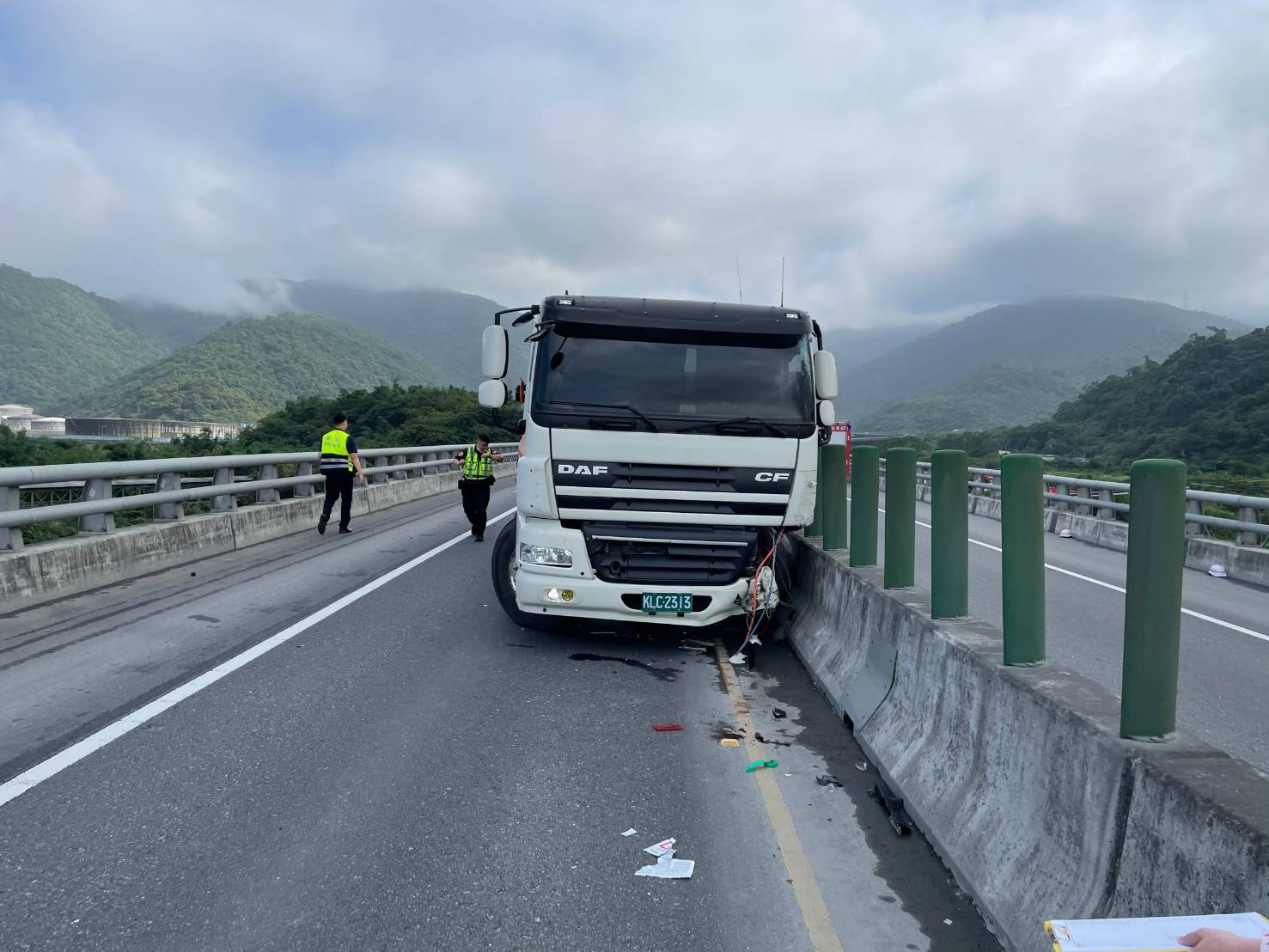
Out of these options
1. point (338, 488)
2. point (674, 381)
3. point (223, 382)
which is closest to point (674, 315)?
point (674, 381)

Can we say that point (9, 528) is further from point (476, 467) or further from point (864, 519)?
point (864, 519)

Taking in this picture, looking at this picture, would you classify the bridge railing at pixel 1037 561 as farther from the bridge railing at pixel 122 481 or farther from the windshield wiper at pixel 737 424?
the bridge railing at pixel 122 481

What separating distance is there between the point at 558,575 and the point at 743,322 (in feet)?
8.09

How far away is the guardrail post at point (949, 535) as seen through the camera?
15.5 feet

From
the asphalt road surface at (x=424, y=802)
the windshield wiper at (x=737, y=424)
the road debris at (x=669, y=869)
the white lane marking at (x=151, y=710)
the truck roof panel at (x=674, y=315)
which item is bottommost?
the road debris at (x=669, y=869)

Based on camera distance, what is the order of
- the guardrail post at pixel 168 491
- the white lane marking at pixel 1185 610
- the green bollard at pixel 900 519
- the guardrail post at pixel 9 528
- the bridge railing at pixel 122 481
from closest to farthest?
the green bollard at pixel 900 519 < the guardrail post at pixel 9 528 < the bridge railing at pixel 122 481 < the white lane marking at pixel 1185 610 < the guardrail post at pixel 168 491

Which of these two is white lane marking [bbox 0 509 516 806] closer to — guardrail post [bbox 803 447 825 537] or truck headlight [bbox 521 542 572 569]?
truck headlight [bbox 521 542 572 569]

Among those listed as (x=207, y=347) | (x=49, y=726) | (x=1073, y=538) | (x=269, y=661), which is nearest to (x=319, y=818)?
(x=49, y=726)

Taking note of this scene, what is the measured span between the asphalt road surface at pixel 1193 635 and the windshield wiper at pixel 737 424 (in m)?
2.94

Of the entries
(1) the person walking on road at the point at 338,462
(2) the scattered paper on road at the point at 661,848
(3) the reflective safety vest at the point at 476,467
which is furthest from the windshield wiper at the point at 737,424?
(1) the person walking on road at the point at 338,462

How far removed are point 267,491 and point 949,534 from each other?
1297 centimetres

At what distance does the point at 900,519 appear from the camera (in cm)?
596

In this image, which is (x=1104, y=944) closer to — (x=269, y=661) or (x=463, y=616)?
(x=269, y=661)

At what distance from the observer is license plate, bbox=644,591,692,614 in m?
6.88
